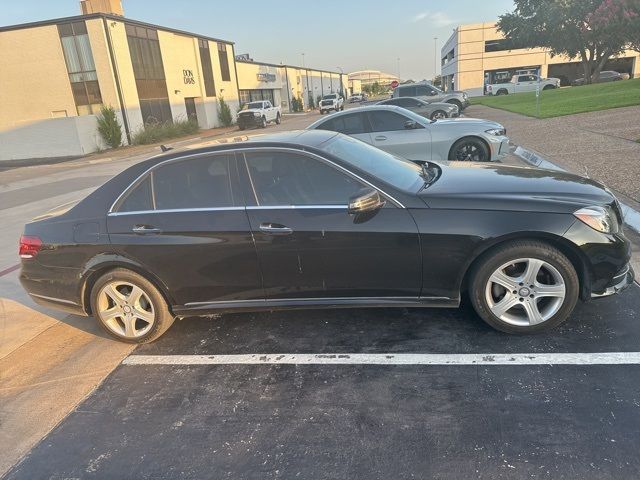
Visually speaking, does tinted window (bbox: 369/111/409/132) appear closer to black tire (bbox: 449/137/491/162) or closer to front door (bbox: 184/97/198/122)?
black tire (bbox: 449/137/491/162)

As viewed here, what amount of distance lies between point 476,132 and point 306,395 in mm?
7213

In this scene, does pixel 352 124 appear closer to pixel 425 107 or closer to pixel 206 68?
pixel 425 107

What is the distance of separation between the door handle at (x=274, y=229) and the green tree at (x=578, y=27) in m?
34.4

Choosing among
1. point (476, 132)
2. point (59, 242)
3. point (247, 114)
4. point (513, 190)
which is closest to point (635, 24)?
point (247, 114)

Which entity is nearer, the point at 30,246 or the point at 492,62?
the point at 30,246

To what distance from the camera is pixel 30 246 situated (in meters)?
4.11

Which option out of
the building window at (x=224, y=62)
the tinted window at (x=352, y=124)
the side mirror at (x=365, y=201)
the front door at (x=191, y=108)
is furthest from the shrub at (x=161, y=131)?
the side mirror at (x=365, y=201)

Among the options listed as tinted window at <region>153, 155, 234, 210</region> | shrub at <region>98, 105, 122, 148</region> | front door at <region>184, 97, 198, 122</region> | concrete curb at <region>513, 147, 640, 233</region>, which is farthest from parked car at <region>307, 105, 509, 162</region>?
front door at <region>184, 97, 198, 122</region>

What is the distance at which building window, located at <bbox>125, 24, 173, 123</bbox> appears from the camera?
29375 millimetres

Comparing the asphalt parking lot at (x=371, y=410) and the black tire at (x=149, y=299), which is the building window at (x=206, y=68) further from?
the asphalt parking lot at (x=371, y=410)

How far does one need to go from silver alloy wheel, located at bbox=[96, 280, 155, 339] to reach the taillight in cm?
71

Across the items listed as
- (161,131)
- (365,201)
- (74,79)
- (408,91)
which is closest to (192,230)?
(365,201)

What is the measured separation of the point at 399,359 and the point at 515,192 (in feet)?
4.96

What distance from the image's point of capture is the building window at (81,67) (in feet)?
87.4
